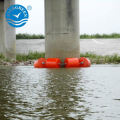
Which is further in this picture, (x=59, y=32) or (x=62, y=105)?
(x=59, y=32)

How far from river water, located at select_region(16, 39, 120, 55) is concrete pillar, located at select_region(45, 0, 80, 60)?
16.1 metres

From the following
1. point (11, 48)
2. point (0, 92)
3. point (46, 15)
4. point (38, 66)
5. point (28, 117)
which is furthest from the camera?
point (11, 48)

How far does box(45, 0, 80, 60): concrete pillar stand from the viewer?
18469 mm

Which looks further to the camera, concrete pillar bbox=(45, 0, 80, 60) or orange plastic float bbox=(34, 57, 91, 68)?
concrete pillar bbox=(45, 0, 80, 60)

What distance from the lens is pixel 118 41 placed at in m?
40.0

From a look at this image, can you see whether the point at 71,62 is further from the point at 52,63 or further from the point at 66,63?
the point at 52,63

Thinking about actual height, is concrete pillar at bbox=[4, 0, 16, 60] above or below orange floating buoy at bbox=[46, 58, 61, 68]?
above

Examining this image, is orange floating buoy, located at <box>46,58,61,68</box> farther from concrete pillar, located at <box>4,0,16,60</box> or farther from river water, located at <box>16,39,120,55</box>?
river water, located at <box>16,39,120,55</box>

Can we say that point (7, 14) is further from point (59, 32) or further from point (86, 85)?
point (86, 85)

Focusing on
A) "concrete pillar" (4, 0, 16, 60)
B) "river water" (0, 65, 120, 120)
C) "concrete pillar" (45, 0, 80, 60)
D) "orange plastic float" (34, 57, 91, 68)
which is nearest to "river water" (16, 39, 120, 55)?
"concrete pillar" (4, 0, 16, 60)

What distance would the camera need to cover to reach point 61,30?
18562 mm

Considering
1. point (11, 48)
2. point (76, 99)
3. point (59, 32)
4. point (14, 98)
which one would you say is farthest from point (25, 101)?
point (11, 48)

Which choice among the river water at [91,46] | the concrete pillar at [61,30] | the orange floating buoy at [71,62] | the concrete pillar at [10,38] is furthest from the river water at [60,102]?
the river water at [91,46]

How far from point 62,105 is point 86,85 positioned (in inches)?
115
